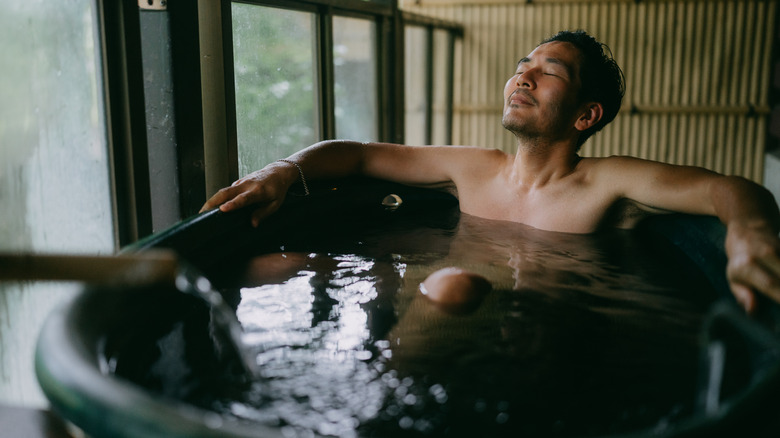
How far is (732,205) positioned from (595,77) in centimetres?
87

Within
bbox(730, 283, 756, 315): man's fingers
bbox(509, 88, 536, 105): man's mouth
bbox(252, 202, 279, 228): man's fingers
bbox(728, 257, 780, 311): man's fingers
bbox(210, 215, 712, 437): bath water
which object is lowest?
bbox(210, 215, 712, 437): bath water

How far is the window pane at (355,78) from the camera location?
13.4ft

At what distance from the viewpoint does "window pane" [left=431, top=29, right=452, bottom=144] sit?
6.57 metres

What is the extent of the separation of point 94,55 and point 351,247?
3.38ft

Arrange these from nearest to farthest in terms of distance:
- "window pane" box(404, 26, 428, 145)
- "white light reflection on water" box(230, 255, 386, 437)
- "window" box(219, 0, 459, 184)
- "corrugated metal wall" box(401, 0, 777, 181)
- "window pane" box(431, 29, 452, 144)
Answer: "white light reflection on water" box(230, 255, 386, 437) → "window" box(219, 0, 459, 184) → "window pane" box(404, 26, 428, 145) → "corrugated metal wall" box(401, 0, 777, 181) → "window pane" box(431, 29, 452, 144)

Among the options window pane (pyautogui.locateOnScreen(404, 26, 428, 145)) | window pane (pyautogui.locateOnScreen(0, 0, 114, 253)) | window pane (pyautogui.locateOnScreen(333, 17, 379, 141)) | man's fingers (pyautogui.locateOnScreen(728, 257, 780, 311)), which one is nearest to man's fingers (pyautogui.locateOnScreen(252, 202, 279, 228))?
window pane (pyautogui.locateOnScreen(0, 0, 114, 253))

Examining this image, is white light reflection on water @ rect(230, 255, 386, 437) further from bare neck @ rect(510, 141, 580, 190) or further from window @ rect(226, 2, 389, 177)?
window @ rect(226, 2, 389, 177)

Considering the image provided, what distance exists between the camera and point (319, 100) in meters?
3.76

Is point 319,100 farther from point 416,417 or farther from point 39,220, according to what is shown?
point 416,417

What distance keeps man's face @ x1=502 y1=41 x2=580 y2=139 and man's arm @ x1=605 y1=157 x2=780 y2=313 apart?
0.81ft

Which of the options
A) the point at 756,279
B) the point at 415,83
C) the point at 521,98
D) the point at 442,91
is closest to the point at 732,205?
the point at 756,279

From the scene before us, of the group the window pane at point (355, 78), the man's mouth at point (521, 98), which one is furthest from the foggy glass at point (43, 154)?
the window pane at point (355, 78)

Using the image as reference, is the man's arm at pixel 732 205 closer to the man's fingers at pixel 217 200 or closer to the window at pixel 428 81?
the man's fingers at pixel 217 200

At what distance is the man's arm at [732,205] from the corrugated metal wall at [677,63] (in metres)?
4.51
